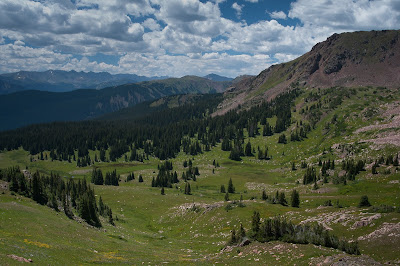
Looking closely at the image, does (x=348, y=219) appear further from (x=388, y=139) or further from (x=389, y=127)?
(x=389, y=127)

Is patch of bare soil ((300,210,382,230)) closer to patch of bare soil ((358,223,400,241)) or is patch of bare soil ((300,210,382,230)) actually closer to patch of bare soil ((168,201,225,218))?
patch of bare soil ((358,223,400,241))

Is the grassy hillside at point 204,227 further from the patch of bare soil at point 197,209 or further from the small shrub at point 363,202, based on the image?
the small shrub at point 363,202

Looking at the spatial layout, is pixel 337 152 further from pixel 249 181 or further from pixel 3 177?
pixel 3 177

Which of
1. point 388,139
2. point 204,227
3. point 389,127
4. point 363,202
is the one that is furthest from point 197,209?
point 389,127

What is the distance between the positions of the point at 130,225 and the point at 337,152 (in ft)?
427

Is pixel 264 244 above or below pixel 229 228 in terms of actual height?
above

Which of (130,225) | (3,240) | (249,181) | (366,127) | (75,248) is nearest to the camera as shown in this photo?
(3,240)

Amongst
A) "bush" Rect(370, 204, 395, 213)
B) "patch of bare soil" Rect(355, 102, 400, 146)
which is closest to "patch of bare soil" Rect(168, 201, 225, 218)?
"bush" Rect(370, 204, 395, 213)

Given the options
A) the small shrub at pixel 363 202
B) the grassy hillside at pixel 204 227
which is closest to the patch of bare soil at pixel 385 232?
the grassy hillside at pixel 204 227

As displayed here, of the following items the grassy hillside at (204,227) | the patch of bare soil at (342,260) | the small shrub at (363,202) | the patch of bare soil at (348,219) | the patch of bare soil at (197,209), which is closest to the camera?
the patch of bare soil at (342,260)

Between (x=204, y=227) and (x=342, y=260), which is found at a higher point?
(x=342, y=260)

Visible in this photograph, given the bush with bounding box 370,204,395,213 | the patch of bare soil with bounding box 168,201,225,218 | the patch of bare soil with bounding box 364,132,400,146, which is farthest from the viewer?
the patch of bare soil with bounding box 364,132,400,146

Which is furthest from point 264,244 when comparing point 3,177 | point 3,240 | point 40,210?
point 3,177

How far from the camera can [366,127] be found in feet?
595
